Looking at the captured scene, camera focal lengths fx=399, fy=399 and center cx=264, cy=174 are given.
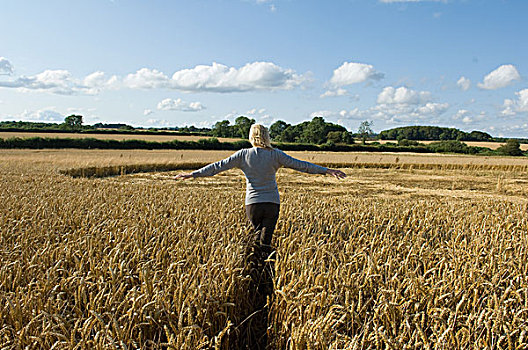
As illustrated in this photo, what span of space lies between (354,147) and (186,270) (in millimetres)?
61401

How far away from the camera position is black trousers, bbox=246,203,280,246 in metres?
5.08

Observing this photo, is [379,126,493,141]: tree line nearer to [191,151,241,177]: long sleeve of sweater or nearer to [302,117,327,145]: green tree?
[302,117,327,145]: green tree

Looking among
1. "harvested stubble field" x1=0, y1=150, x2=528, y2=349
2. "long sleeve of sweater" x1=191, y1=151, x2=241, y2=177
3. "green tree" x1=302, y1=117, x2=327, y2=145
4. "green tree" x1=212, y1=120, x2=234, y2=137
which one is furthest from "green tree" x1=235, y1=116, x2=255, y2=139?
"long sleeve of sweater" x1=191, y1=151, x2=241, y2=177

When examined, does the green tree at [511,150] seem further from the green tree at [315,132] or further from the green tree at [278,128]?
the green tree at [278,128]

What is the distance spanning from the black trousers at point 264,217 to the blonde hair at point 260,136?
0.77 meters

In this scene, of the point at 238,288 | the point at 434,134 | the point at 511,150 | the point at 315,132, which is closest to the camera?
the point at 238,288

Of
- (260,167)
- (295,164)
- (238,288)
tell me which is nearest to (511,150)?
(295,164)

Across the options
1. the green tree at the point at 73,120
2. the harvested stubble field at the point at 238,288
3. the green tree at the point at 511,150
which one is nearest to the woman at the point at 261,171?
the harvested stubble field at the point at 238,288

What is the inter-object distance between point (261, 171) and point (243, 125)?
85.2 metres

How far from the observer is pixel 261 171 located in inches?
197

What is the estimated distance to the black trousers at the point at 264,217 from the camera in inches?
200

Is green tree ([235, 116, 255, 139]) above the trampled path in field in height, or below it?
above

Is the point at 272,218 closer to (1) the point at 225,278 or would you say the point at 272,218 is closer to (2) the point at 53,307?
(1) the point at 225,278

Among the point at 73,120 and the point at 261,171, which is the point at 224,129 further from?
the point at 261,171
